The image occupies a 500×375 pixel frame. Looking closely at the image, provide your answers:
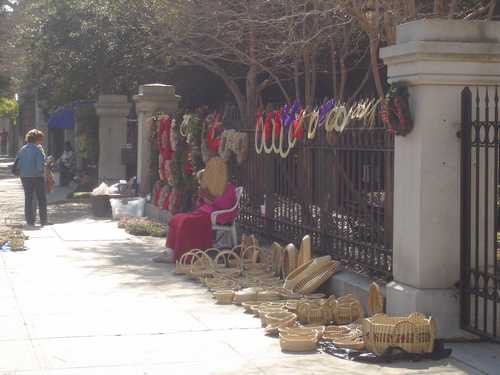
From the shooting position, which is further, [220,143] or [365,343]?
[220,143]

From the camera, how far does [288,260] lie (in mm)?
10141

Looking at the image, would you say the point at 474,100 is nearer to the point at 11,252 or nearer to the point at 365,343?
the point at 365,343

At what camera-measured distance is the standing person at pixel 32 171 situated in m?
→ 16.4

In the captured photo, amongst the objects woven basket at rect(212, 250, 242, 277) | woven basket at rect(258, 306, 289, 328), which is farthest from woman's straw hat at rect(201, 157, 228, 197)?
woven basket at rect(258, 306, 289, 328)

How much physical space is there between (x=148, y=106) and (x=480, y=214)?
38.5 feet

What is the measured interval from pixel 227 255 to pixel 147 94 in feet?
25.0

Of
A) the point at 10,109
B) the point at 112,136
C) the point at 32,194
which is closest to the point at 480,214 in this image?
the point at 32,194

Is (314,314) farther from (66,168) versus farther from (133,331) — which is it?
(66,168)

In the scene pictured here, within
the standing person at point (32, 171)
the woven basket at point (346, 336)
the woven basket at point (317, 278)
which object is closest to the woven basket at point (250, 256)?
the woven basket at point (317, 278)

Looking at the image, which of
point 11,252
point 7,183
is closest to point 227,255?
point 11,252

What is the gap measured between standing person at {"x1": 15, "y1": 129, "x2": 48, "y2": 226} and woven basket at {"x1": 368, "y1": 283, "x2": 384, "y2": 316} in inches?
384

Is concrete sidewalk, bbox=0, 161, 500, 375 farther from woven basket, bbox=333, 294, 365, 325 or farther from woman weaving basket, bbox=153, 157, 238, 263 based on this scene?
woven basket, bbox=333, 294, 365, 325

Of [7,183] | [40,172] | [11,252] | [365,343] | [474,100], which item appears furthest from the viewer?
[7,183]

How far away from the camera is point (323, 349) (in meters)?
7.25
